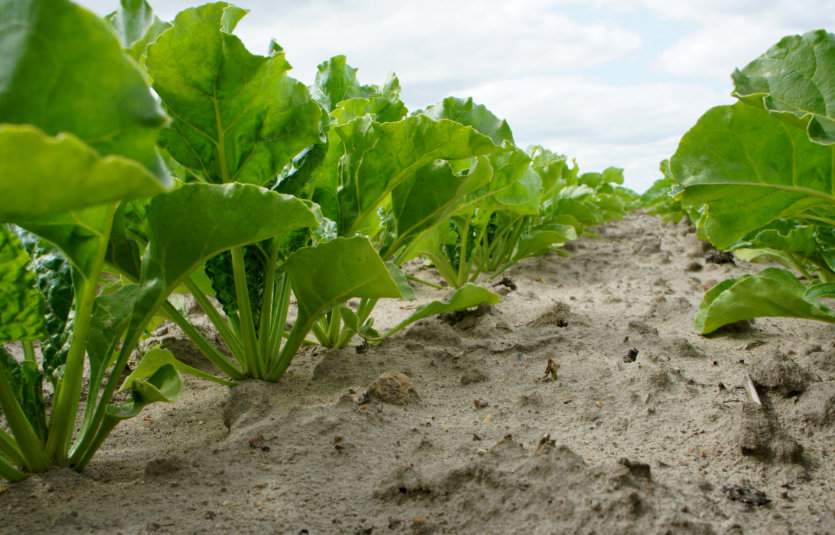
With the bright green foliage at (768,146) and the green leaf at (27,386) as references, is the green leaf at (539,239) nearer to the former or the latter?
the bright green foliage at (768,146)

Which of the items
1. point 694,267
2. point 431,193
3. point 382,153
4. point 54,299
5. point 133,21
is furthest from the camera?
point 694,267

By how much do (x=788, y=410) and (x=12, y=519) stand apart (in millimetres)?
1561

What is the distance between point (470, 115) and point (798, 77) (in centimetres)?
113

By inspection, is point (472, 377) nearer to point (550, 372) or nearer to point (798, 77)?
point (550, 372)

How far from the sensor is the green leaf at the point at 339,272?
162cm

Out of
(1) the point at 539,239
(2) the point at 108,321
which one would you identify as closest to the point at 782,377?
(2) the point at 108,321

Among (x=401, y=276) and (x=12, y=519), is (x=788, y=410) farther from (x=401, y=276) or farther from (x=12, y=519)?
(x=12, y=519)

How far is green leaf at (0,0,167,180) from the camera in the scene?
0.76 metres

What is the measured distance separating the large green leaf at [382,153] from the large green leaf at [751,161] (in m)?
0.51

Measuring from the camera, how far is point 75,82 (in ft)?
2.58

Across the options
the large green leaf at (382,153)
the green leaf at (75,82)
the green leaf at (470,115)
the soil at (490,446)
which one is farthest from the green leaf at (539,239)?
the green leaf at (75,82)

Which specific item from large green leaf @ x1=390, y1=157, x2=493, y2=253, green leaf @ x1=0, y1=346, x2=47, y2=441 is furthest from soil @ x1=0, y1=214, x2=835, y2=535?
large green leaf @ x1=390, y1=157, x2=493, y2=253

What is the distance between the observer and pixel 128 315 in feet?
4.79

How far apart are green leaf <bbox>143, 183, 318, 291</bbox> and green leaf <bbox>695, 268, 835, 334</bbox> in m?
1.41
